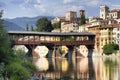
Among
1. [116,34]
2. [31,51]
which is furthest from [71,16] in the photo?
[31,51]

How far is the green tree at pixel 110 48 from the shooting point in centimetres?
9179

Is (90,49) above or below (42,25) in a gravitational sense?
below

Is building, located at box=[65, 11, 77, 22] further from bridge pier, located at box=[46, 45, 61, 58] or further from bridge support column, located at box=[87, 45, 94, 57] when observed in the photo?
bridge pier, located at box=[46, 45, 61, 58]

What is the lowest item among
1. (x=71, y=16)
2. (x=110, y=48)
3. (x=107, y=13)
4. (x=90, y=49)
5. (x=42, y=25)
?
(x=90, y=49)

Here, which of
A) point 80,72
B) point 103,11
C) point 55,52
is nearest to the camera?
point 80,72

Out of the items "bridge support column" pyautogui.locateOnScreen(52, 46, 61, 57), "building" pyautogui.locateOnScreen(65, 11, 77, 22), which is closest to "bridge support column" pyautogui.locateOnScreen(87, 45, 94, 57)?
"bridge support column" pyautogui.locateOnScreen(52, 46, 61, 57)

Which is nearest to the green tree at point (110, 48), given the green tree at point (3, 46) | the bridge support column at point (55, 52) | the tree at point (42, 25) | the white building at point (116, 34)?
the white building at point (116, 34)

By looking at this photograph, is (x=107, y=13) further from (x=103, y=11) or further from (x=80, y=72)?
(x=80, y=72)

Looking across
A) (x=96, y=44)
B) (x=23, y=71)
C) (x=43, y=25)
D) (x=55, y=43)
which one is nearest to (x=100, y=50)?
(x=96, y=44)

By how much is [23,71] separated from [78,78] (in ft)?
61.9

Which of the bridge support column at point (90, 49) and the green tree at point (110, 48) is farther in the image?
the bridge support column at point (90, 49)

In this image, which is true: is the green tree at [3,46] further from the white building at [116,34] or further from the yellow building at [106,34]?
the white building at [116,34]

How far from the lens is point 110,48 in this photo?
300 feet

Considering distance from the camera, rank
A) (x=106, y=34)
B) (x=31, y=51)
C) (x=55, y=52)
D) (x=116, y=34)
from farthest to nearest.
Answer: (x=116, y=34)
(x=106, y=34)
(x=55, y=52)
(x=31, y=51)
